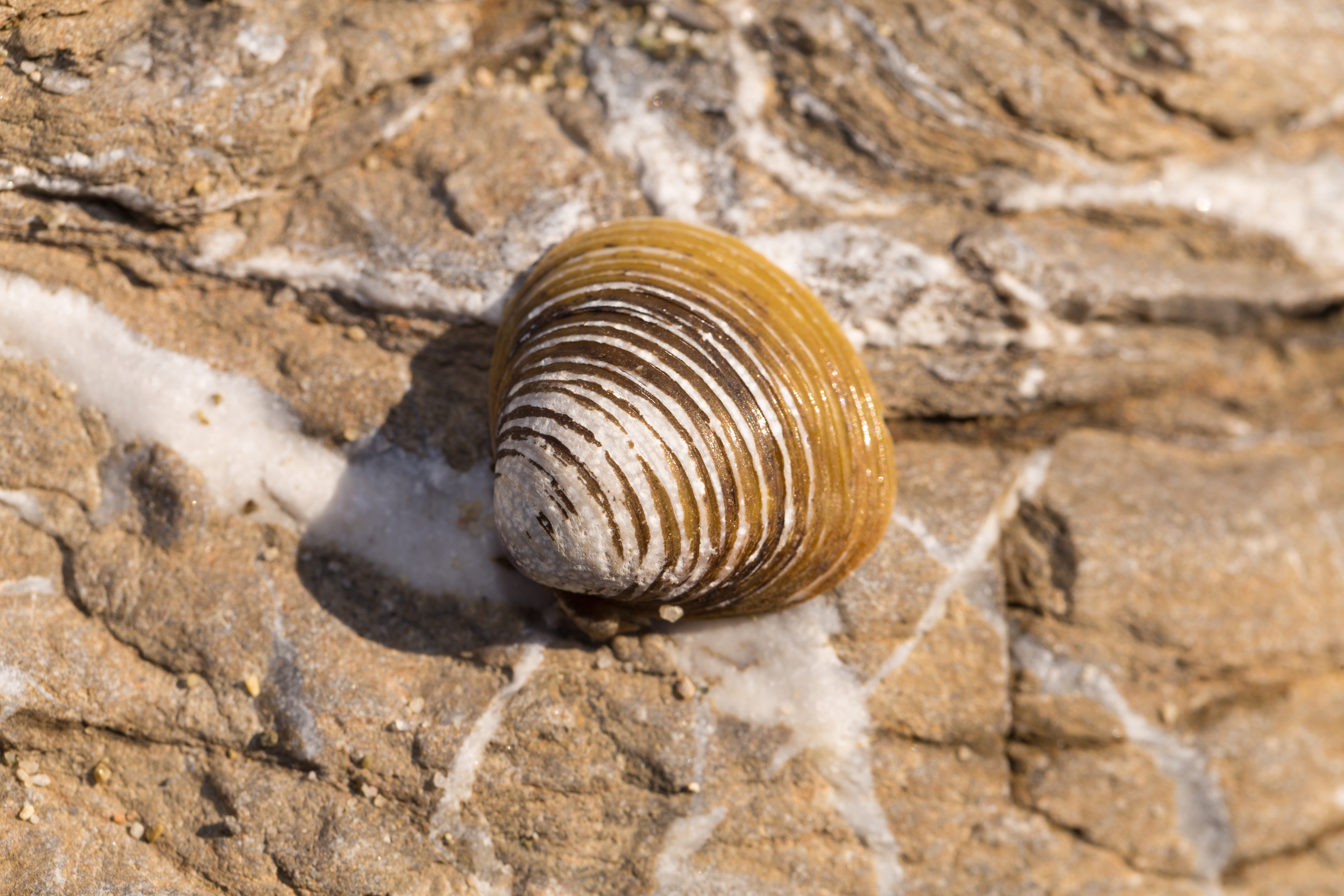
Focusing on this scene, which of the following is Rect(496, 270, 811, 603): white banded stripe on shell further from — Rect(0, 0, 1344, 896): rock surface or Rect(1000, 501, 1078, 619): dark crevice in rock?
Rect(1000, 501, 1078, 619): dark crevice in rock

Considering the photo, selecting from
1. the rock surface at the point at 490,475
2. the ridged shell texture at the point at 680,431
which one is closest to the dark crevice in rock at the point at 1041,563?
the rock surface at the point at 490,475

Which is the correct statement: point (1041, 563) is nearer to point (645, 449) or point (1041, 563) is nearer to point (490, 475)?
point (645, 449)

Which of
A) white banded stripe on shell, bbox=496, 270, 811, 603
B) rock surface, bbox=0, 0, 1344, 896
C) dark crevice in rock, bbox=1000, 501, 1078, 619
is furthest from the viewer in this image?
dark crevice in rock, bbox=1000, 501, 1078, 619

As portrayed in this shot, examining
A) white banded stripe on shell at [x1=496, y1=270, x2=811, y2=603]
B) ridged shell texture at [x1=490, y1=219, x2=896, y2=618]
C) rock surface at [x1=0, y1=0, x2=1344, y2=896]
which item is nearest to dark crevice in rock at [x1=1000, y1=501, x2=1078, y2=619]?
rock surface at [x1=0, y1=0, x2=1344, y2=896]

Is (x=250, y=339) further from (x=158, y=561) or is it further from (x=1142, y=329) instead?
(x=1142, y=329)

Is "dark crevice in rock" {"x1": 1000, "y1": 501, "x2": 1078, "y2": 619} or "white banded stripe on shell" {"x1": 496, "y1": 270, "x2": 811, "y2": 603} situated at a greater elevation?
"white banded stripe on shell" {"x1": 496, "y1": 270, "x2": 811, "y2": 603}

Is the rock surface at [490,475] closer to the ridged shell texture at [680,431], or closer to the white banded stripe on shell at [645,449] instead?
the ridged shell texture at [680,431]

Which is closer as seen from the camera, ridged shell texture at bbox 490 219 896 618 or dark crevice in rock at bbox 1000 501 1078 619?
ridged shell texture at bbox 490 219 896 618
